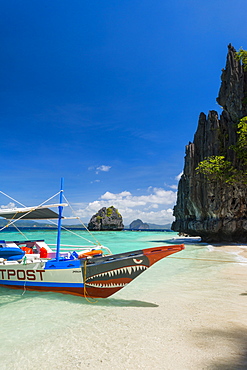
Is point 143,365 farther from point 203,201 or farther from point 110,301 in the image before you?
point 203,201

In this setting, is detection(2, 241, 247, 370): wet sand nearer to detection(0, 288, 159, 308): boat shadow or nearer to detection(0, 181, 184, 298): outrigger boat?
detection(0, 288, 159, 308): boat shadow

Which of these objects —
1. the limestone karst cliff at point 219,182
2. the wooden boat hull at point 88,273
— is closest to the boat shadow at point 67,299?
the wooden boat hull at point 88,273

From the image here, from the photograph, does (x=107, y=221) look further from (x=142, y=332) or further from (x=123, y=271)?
(x=142, y=332)

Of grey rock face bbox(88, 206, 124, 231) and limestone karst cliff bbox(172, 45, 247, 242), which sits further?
grey rock face bbox(88, 206, 124, 231)

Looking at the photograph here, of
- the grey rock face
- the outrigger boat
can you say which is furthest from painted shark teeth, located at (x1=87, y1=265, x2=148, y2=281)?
the grey rock face

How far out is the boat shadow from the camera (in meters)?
7.30

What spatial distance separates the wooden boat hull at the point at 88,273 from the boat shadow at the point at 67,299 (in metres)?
0.19

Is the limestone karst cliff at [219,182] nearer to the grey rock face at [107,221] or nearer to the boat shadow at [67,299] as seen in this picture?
the boat shadow at [67,299]

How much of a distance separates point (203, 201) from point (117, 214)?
299ft

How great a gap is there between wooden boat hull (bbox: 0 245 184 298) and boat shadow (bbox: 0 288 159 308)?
0.19 meters

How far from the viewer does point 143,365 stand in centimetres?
365

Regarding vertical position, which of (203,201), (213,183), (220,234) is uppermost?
(213,183)

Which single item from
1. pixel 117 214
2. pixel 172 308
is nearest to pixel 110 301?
pixel 172 308

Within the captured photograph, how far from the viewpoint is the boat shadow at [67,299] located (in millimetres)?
7302
